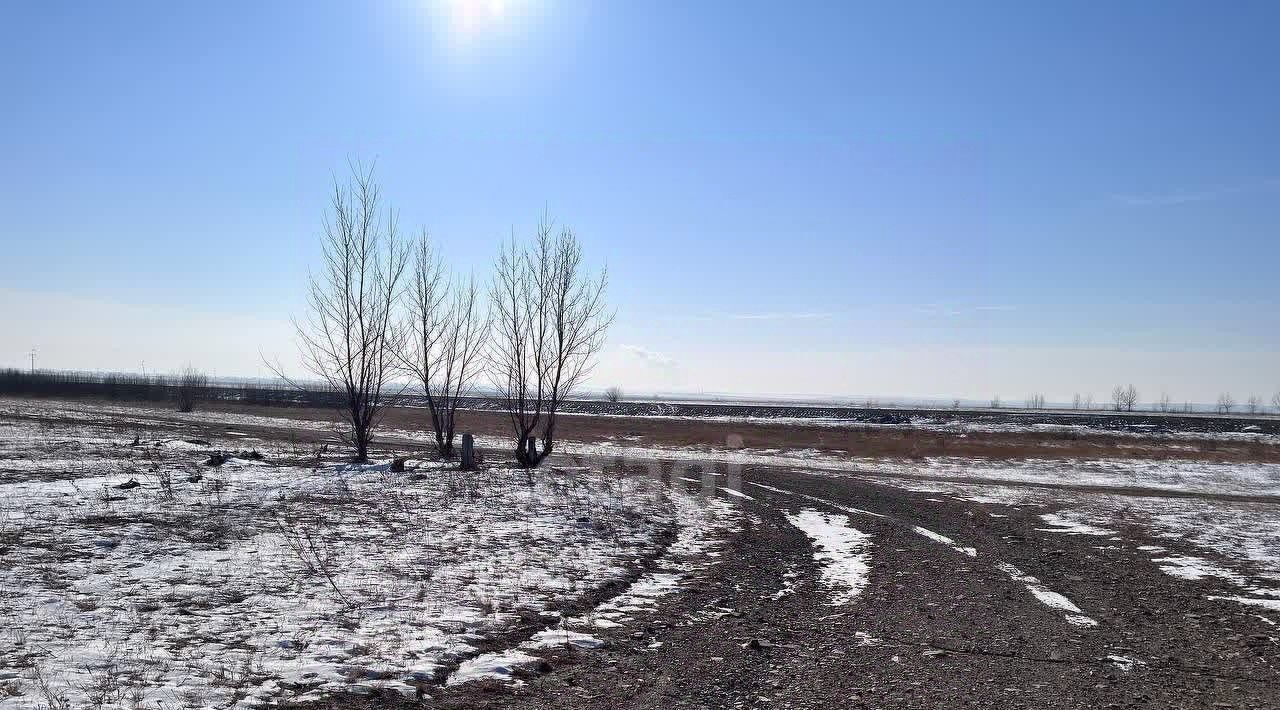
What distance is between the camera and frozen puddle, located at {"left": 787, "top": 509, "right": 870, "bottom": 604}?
997cm

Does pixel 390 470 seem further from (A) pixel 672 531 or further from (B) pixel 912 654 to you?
(B) pixel 912 654

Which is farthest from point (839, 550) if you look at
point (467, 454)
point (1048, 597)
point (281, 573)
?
point (467, 454)

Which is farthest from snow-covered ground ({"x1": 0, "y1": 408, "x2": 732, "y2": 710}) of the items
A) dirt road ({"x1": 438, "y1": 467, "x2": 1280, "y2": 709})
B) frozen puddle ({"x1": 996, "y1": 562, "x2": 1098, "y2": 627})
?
frozen puddle ({"x1": 996, "y1": 562, "x2": 1098, "y2": 627})

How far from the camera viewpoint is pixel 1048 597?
946cm

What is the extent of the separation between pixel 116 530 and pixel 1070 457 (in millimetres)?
41340

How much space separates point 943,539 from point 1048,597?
4480 millimetres

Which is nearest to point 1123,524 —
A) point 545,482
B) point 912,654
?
point 912,654

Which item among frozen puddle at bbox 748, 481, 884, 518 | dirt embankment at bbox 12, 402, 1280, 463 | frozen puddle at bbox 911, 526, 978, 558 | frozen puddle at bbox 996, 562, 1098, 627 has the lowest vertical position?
dirt embankment at bbox 12, 402, 1280, 463

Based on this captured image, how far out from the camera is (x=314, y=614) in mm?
7332

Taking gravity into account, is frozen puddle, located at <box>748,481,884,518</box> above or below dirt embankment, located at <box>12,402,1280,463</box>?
above

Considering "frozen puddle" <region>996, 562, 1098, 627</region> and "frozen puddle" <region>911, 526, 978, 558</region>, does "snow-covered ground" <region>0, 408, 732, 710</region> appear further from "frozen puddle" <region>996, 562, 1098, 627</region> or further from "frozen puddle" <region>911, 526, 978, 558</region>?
"frozen puddle" <region>996, 562, 1098, 627</region>

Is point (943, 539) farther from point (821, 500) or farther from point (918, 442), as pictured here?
point (918, 442)

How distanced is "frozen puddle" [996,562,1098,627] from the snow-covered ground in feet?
15.4

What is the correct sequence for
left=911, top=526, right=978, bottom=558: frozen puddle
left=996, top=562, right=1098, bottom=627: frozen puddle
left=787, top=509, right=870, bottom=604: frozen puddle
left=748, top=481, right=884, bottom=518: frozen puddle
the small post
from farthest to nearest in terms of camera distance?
the small post
left=748, top=481, right=884, bottom=518: frozen puddle
left=911, top=526, right=978, bottom=558: frozen puddle
left=787, top=509, right=870, bottom=604: frozen puddle
left=996, top=562, right=1098, bottom=627: frozen puddle
